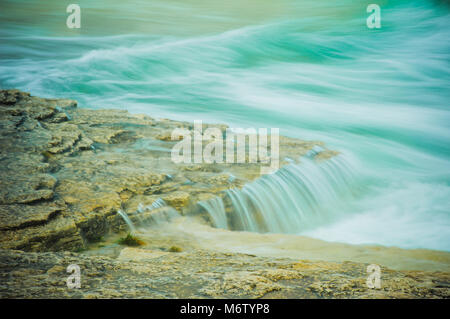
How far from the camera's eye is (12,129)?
5113 mm

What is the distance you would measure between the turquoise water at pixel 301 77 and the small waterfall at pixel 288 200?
24 centimetres

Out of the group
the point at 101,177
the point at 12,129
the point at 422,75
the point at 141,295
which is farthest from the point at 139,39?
the point at 141,295

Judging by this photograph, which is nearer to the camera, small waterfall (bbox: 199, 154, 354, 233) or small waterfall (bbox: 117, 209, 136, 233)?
small waterfall (bbox: 117, 209, 136, 233)

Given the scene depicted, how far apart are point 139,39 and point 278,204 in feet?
42.9

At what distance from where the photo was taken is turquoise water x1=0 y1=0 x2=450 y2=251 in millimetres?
6602

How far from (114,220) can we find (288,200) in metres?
2.60

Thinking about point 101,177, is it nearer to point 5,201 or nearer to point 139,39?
point 5,201

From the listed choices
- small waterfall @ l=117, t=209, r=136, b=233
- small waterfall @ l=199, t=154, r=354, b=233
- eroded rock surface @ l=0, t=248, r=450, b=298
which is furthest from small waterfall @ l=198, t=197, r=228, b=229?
eroded rock surface @ l=0, t=248, r=450, b=298

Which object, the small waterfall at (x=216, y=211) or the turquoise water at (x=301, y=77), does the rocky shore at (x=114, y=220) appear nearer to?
the small waterfall at (x=216, y=211)

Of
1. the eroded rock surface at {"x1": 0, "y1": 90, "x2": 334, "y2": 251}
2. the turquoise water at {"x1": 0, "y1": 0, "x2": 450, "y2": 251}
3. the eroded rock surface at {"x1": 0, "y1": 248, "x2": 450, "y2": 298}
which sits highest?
the turquoise water at {"x1": 0, "y1": 0, "x2": 450, "y2": 251}

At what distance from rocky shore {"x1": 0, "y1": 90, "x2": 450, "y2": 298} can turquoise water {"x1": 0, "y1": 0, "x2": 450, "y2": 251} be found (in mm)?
1864

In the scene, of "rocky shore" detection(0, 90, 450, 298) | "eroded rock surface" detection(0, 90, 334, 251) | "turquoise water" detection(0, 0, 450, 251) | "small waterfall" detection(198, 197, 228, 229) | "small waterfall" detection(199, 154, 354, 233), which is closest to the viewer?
"rocky shore" detection(0, 90, 450, 298)

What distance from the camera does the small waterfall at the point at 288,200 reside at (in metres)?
4.72

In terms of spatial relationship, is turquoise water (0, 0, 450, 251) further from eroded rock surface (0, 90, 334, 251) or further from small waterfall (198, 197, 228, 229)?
eroded rock surface (0, 90, 334, 251)
